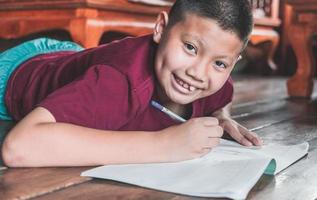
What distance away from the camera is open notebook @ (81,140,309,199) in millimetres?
703

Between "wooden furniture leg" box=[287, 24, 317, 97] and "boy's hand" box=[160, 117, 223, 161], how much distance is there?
1419mm

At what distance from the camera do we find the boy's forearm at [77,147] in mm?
785

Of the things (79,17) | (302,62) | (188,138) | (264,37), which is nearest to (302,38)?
(302,62)

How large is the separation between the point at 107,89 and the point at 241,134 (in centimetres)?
31

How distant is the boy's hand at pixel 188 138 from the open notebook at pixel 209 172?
2cm

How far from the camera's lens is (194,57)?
0.85m

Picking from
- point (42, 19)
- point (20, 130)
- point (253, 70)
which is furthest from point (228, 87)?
point (253, 70)

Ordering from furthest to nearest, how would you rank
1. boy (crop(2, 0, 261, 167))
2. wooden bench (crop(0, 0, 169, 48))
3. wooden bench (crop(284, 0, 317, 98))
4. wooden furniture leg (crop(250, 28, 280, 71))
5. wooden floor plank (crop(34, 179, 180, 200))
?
wooden furniture leg (crop(250, 28, 280, 71)), wooden bench (crop(284, 0, 317, 98)), wooden bench (crop(0, 0, 169, 48)), boy (crop(2, 0, 261, 167)), wooden floor plank (crop(34, 179, 180, 200))

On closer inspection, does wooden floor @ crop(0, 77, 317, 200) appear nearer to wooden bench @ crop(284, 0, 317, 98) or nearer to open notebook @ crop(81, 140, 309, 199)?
open notebook @ crop(81, 140, 309, 199)

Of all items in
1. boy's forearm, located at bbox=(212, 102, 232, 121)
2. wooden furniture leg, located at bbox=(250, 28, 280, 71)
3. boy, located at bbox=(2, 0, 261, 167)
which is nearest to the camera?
boy, located at bbox=(2, 0, 261, 167)

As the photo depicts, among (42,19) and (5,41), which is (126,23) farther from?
(5,41)

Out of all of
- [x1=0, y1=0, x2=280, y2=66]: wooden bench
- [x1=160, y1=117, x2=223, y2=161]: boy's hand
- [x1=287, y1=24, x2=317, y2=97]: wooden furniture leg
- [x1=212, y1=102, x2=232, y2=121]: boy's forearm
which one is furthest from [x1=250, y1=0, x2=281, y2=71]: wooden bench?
[x1=160, y1=117, x2=223, y2=161]: boy's hand

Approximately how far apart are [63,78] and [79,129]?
30 centimetres

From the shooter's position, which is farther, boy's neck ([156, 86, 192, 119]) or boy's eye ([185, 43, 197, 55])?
boy's neck ([156, 86, 192, 119])
